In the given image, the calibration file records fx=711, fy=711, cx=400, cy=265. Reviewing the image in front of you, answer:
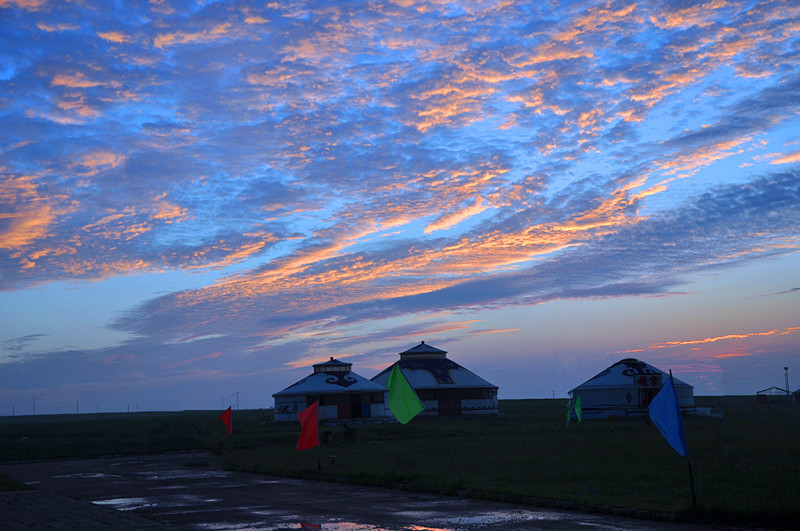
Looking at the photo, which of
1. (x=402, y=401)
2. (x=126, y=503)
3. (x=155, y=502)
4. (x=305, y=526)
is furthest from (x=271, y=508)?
(x=402, y=401)

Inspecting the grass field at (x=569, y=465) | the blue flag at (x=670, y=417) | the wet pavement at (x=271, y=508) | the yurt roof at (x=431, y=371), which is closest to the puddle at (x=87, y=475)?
the wet pavement at (x=271, y=508)

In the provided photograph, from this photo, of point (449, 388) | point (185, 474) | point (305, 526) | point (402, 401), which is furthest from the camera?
point (449, 388)

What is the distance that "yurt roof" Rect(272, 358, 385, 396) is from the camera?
221 ft

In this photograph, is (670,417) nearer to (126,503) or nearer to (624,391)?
(126,503)

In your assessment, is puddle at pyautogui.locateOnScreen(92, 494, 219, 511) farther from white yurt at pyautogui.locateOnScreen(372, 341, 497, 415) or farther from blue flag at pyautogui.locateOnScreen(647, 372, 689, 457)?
white yurt at pyautogui.locateOnScreen(372, 341, 497, 415)

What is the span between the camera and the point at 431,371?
7856cm

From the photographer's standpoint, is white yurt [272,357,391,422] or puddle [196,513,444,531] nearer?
puddle [196,513,444,531]

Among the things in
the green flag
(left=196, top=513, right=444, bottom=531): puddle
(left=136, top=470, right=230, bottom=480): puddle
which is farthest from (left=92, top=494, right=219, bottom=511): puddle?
(left=136, top=470, right=230, bottom=480): puddle

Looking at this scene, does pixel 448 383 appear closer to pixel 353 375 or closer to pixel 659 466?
pixel 353 375

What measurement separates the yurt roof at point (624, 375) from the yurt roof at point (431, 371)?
13.3 m

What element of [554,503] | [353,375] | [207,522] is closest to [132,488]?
[207,522]

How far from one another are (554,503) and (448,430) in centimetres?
3408

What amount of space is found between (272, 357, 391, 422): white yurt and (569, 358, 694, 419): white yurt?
63.8ft

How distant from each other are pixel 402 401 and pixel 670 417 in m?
8.14
